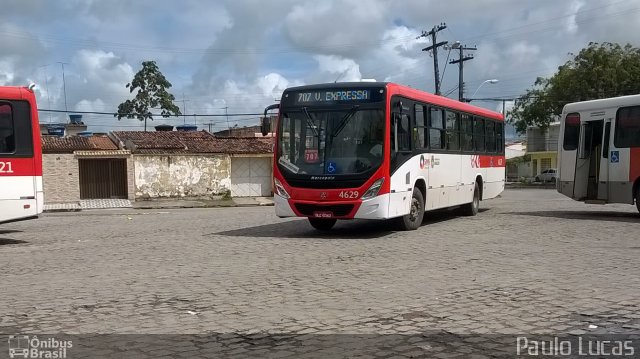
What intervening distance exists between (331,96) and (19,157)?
6955 millimetres

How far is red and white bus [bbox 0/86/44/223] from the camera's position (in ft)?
42.1

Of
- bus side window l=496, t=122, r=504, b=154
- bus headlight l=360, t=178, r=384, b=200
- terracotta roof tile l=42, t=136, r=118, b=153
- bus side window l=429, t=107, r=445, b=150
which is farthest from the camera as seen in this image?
terracotta roof tile l=42, t=136, r=118, b=153

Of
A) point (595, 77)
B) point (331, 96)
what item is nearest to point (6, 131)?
point (331, 96)

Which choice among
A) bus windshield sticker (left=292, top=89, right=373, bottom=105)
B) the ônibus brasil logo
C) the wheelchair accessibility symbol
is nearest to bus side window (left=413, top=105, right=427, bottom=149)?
bus windshield sticker (left=292, top=89, right=373, bottom=105)

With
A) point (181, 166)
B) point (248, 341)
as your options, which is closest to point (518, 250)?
point (248, 341)

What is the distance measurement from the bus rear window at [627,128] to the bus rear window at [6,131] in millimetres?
14821

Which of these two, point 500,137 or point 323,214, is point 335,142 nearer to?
point 323,214

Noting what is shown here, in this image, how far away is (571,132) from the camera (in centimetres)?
1695

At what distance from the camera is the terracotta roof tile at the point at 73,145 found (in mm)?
30375

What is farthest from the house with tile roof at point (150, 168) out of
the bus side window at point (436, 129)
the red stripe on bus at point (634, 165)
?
the red stripe on bus at point (634, 165)

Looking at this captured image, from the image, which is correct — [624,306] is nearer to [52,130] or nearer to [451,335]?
[451,335]

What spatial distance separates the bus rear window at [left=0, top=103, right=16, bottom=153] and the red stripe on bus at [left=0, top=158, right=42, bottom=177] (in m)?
0.24

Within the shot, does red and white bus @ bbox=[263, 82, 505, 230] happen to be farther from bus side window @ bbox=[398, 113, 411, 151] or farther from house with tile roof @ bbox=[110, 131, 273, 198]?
house with tile roof @ bbox=[110, 131, 273, 198]

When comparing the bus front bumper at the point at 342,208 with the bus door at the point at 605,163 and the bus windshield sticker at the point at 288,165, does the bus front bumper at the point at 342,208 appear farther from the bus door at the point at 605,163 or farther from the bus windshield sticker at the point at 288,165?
the bus door at the point at 605,163
